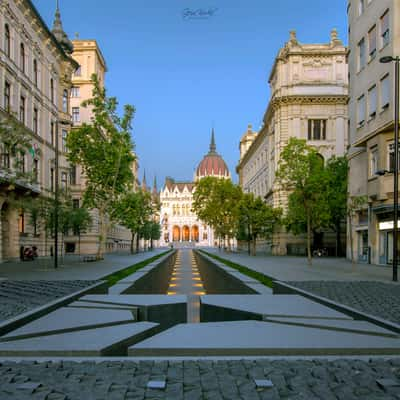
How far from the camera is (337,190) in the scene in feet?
139

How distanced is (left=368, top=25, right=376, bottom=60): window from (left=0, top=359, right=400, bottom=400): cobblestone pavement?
2613 centimetres

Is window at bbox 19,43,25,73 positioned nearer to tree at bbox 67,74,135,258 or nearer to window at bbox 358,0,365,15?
tree at bbox 67,74,135,258

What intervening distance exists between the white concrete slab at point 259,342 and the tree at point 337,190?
34208mm

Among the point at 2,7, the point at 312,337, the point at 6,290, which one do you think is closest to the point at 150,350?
the point at 312,337

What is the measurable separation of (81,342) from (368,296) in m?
7.82

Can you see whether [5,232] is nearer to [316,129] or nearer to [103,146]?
[103,146]

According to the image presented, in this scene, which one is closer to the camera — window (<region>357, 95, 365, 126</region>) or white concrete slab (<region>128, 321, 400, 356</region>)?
white concrete slab (<region>128, 321, 400, 356</region>)

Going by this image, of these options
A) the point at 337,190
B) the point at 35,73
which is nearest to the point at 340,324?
the point at 35,73

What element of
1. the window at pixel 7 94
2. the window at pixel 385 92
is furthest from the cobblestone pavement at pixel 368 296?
the window at pixel 7 94

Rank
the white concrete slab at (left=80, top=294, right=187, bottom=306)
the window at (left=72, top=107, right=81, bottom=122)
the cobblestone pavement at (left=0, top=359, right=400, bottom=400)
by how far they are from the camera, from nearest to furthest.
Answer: the cobblestone pavement at (left=0, top=359, right=400, bottom=400)
the white concrete slab at (left=80, top=294, right=187, bottom=306)
the window at (left=72, top=107, right=81, bottom=122)

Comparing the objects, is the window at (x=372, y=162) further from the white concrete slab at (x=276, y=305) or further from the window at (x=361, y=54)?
the white concrete slab at (x=276, y=305)

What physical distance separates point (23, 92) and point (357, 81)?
2397 centimetres

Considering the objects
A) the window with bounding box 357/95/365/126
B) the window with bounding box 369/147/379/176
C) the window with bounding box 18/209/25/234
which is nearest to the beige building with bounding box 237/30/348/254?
the window with bounding box 357/95/365/126

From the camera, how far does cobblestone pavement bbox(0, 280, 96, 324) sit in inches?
344
